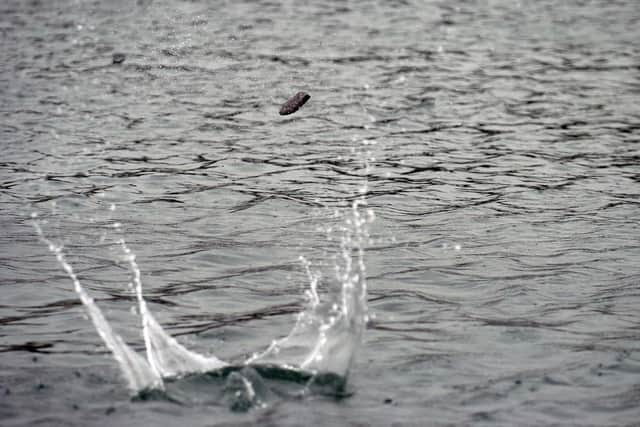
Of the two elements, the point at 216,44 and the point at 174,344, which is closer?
the point at 174,344

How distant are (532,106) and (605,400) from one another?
413 inches

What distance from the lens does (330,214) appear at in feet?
36.7

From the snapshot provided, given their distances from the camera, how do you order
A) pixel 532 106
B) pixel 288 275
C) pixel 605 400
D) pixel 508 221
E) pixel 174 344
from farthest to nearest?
pixel 532 106 < pixel 508 221 < pixel 288 275 < pixel 174 344 < pixel 605 400

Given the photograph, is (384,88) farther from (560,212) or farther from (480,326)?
(480,326)

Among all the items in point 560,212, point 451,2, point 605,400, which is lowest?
point 451,2

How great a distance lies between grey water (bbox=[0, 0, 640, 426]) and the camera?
22.7 ft

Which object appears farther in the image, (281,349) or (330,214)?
(330,214)

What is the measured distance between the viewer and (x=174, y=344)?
761 cm

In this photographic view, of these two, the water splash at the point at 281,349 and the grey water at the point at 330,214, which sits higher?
the water splash at the point at 281,349

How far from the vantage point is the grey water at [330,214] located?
6934mm

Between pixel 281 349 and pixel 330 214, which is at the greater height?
pixel 281 349

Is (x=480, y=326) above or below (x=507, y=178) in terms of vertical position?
above

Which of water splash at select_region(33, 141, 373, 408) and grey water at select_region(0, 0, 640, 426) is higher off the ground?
water splash at select_region(33, 141, 373, 408)

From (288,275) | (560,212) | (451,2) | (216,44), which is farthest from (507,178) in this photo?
(451,2)
